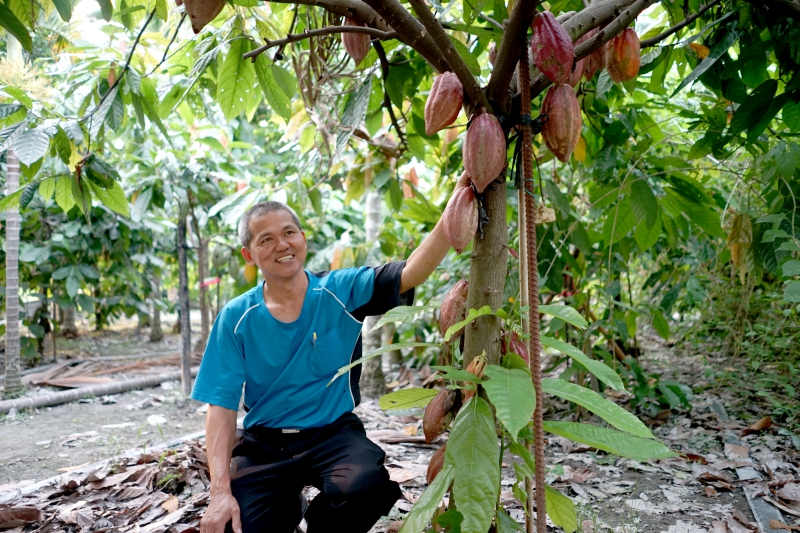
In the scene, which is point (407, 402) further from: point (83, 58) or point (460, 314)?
point (83, 58)

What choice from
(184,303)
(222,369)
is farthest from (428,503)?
(184,303)

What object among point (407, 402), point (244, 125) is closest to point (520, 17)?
point (407, 402)

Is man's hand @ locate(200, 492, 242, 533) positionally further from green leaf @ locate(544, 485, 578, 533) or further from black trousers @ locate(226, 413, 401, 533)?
green leaf @ locate(544, 485, 578, 533)

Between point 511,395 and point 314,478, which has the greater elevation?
point 511,395

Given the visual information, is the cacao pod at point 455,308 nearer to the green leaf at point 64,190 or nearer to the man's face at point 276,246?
the man's face at point 276,246

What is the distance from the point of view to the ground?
174 cm

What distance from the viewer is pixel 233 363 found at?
166 centimetres

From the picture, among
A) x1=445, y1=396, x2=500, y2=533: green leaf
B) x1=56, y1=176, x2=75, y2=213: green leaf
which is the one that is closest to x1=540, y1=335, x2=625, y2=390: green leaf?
x1=445, y1=396, x2=500, y2=533: green leaf

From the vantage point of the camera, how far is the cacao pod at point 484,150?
89cm

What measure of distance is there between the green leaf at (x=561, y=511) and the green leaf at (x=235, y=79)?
1.32 meters

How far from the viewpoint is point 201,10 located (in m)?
0.92

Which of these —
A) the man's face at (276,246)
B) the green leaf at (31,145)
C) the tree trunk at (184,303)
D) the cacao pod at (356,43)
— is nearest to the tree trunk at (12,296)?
the tree trunk at (184,303)

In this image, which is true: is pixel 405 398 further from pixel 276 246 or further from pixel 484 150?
pixel 276 246

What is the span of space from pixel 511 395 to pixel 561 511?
0.39 metres
